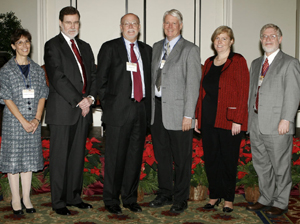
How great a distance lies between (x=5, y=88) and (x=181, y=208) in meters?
2.02

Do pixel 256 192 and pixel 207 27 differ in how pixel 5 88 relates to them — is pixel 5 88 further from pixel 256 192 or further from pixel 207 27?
pixel 207 27

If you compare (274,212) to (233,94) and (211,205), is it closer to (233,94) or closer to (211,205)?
(211,205)

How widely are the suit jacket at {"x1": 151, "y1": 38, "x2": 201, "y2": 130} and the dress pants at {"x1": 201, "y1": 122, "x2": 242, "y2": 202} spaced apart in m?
0.25

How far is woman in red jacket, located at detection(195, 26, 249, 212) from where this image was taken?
3176 mm

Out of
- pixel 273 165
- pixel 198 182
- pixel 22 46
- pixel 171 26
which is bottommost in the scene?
pixel 198 182

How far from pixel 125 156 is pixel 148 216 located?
2.00 ft

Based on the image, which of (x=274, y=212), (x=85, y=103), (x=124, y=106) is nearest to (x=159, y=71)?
(x=124, y=106)

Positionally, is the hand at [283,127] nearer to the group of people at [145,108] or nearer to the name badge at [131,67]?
the group of people at [145,108]

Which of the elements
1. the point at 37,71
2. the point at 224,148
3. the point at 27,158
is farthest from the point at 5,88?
the point at 224,148

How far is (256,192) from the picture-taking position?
3.64 meters

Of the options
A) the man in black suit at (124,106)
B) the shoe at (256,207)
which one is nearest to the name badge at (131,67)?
the man in black suit at (124,106)

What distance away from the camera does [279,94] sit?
10.3ft

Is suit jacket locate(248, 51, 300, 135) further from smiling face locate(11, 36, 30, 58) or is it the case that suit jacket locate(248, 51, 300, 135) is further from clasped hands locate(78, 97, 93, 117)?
smiling face locate(11, 36, 30, 58)

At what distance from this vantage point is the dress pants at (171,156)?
3.33m
